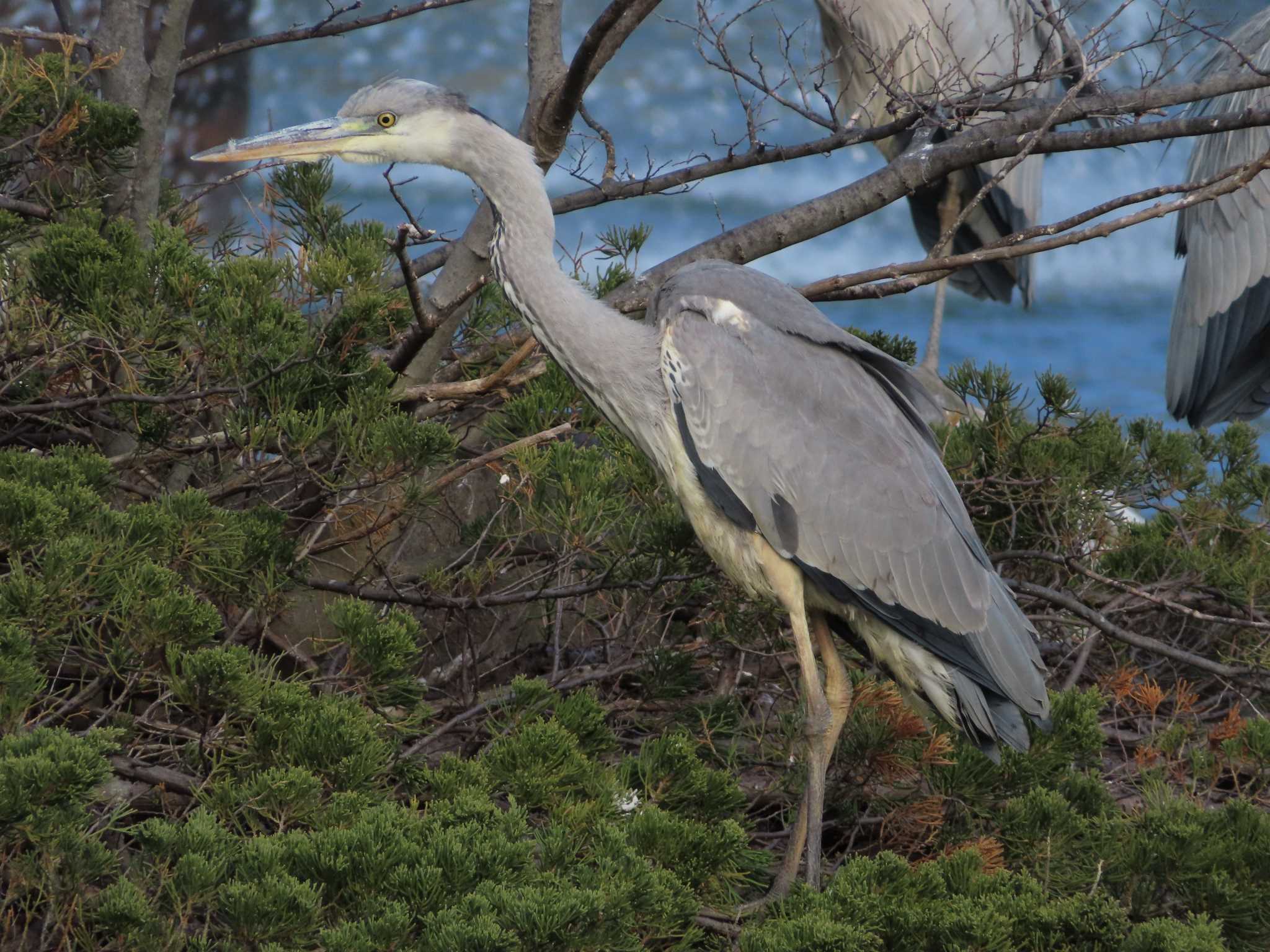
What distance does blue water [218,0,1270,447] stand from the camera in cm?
1216

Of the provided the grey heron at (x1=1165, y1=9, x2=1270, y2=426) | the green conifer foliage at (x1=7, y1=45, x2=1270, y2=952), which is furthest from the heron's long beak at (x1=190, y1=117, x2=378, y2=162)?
the grey heron at (x1=1165, y1=9, x2=1270, y2=426)

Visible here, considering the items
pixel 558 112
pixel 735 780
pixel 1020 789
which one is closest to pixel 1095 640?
pixel 1020 789

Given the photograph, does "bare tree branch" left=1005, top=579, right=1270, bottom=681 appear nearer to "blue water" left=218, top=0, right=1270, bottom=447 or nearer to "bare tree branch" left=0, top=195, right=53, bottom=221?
"bare tree branch" left=0, top=195, right=53, bottom=221

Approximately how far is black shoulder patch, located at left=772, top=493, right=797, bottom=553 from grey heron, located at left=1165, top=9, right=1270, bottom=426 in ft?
9.71

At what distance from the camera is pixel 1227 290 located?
5.28 meters

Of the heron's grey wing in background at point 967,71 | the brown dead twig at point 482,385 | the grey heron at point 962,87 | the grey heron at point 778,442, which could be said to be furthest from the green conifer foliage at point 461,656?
the heron's grey wing in background at point 967,71

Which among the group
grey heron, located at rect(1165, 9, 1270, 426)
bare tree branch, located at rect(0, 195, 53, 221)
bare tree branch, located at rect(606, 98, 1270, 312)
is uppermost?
grey heron, located at rect(1165, 9, 1270, 426)

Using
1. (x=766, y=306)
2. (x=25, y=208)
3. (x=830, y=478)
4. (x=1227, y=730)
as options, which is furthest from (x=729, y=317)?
(x=25, y=208)

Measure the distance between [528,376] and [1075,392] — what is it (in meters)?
1.26

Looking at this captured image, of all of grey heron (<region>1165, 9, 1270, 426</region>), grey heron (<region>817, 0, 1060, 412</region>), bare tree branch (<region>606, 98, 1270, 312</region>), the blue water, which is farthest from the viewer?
the blue water

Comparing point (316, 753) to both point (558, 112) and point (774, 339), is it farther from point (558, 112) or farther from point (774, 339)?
point (558, 112)

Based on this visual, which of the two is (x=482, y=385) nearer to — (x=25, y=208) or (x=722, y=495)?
(x=722, y=495)

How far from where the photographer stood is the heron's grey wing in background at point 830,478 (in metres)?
2.92

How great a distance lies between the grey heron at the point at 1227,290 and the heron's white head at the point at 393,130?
10.5 feet
